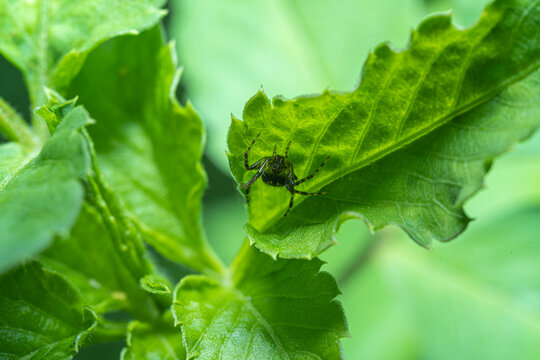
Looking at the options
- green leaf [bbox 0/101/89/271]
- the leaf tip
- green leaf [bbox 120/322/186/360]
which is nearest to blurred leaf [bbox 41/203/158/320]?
green leaf [bbox 120/322/186/360]

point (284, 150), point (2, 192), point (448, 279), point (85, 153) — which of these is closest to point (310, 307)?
point (284, 150)

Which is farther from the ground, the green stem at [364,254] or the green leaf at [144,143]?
the green leaf at [144,143]

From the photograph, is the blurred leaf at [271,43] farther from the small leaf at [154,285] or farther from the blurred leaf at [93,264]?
the small leaf at [154,285]

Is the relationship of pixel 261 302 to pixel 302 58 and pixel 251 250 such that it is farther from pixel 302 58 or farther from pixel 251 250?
pixel 302 58

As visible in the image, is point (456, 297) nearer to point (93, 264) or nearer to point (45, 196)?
point (93, 264)

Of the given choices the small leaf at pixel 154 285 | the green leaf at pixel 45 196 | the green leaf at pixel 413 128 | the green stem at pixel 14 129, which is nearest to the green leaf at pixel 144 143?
the green stem at pixel 14 129
